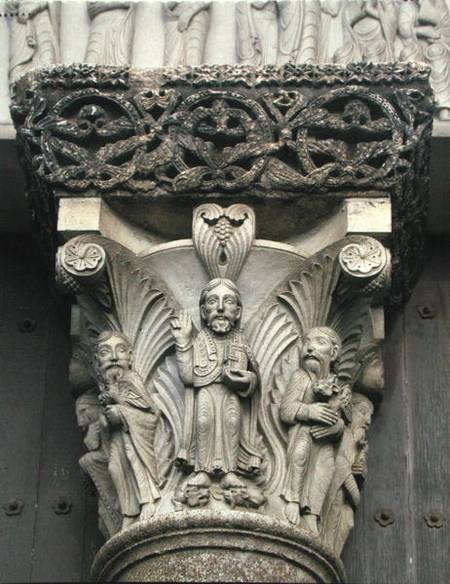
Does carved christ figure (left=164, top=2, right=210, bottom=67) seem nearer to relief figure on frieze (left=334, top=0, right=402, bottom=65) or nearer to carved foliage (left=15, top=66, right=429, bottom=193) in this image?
carved foliage (left=15, top=66, right=429, bottom=193)

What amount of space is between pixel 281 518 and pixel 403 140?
5.07ft

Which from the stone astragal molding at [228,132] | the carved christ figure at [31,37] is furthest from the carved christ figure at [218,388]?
the carved christ figure at [31,37]

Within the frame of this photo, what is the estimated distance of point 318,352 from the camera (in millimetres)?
7031

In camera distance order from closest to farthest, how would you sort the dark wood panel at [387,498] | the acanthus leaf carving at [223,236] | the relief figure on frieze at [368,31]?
the acanthus leaf carving at [223,236]
the dark wood panel at [387,498]
the relief figure on frieze at [368,31]

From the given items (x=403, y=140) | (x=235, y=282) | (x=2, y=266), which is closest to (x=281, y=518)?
(x=235, y=282)

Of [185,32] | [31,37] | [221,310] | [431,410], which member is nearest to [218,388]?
[221,310]

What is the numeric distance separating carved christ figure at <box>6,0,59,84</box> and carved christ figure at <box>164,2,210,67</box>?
1.51ft

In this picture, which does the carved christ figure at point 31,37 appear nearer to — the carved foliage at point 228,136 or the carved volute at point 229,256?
the carved volute at point 229,256

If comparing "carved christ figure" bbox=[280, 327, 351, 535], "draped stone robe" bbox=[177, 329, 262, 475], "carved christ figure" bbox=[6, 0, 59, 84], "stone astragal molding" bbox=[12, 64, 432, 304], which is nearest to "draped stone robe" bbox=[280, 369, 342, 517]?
"carved christ figure" bbox=[280, 327, 351, 535]

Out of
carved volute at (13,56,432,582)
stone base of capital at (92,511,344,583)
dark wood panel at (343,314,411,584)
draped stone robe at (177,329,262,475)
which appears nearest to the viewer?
stone base of capital at (92,511,344,583)

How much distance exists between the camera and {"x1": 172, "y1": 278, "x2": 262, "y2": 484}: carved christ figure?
677 centimetres

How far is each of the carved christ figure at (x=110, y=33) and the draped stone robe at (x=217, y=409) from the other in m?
1.31

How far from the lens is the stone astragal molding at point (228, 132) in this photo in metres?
7.25

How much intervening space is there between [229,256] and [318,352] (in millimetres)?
526
